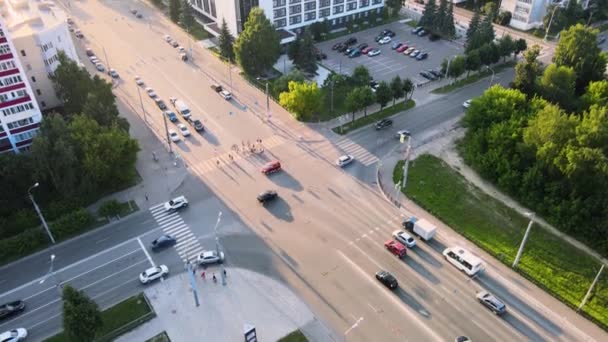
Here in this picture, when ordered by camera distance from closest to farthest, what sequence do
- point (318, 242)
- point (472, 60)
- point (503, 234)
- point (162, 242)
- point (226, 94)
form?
1. point (162, 242)
2. point (318, 242)
3. point (503, 234)
4. point (226, 94)
5. point (472, 60)

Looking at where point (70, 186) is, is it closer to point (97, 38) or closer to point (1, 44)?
point (1, 44)

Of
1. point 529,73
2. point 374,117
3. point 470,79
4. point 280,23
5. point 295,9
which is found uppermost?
point 295,9

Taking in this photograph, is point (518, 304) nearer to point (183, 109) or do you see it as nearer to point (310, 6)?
point (183, 109)

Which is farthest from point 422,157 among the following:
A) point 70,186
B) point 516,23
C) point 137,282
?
point 516,23

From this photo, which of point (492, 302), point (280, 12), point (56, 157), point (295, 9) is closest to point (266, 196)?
point (56, 157)

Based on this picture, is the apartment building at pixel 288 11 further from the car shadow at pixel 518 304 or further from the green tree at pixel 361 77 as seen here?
the car shadow at pixel 518 304

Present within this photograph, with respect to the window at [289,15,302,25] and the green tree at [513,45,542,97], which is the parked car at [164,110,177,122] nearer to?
the window at [289,15,302,25]

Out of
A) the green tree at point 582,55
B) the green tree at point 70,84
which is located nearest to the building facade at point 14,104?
the green tree at point 70,84
